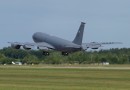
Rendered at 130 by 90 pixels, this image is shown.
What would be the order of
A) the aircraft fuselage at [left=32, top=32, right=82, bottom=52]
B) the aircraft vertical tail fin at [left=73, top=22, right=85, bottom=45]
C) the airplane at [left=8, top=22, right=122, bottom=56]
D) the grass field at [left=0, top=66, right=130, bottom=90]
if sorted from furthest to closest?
1. the aircraft vertical tail fin at [left=73, top=22, right=85, bottom=45]
2. the airplane at [left=8, top=22, right=122, bottom=56]
3. the aircraft fuselage at [left=32, top=32, right=82, bottom=52]
4. the grass field at [left=0, top=66, right=130, bottom=90]

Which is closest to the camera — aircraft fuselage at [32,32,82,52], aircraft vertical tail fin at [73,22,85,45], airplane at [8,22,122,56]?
aircraft fuselage at [32,32,82,52]

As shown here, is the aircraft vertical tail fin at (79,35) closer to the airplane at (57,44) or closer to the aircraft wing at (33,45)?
the airplane at (57,44)

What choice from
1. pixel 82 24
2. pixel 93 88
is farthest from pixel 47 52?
pixel 93 88

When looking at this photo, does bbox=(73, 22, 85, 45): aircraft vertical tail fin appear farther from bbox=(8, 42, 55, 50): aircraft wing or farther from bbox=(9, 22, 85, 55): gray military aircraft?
bbox=(8, 42, 55, 50): aircraft wing

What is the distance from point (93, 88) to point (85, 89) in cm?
180

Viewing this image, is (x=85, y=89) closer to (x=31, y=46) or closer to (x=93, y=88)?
(x=93, y=88)

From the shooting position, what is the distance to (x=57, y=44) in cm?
17912

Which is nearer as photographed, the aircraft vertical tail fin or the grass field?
the grass field

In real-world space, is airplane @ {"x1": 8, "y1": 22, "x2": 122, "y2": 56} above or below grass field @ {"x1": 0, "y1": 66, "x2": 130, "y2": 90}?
above

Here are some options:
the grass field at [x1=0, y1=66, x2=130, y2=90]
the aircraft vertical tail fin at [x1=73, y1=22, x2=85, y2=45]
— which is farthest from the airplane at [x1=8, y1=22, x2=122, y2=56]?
the grass field at [x1=0, y1=66, x2=130, y2=90]

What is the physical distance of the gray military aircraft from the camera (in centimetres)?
17002

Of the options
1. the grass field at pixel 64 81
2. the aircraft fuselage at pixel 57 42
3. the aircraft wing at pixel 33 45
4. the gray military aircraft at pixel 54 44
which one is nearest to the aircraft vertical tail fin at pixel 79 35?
the gray military aircraft at pixel 54 44

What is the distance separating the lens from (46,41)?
182750 mm

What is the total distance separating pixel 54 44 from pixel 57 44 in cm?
243
